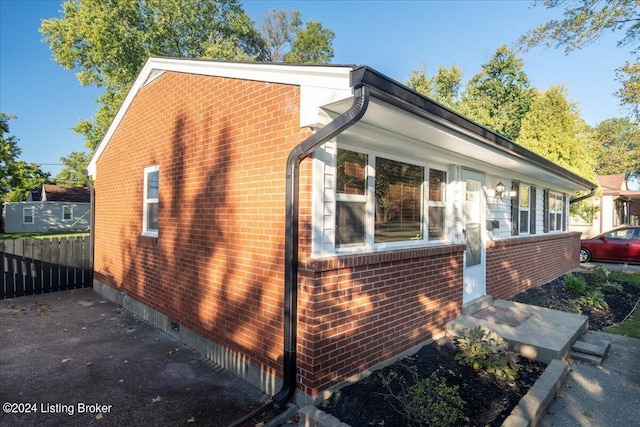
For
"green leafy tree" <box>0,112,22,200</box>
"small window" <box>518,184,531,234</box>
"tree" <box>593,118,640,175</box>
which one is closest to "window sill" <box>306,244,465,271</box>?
"small window" <box>518,184,531,234</box>

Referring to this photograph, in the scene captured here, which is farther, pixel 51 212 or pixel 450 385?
pixel 51 212

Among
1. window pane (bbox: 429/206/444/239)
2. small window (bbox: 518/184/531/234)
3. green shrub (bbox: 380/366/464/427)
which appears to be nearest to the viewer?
green shrub (bbox: 380/366/464/427)

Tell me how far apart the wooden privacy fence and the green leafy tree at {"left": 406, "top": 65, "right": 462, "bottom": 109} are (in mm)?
25508

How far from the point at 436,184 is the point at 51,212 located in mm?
37782

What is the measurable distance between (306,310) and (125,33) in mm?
18588

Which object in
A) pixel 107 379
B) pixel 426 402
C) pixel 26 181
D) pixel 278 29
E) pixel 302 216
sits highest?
pixel 278 29

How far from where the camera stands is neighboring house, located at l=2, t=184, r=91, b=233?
98.2ft

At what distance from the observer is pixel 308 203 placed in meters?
3.16

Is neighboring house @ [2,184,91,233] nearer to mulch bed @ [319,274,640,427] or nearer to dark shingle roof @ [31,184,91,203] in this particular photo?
dark shingle roof @ [31,184,91,203]

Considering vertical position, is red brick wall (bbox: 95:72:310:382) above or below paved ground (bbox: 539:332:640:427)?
above

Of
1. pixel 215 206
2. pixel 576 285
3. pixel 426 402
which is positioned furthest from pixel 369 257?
pixel 576 285

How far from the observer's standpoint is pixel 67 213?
A: 32250mm

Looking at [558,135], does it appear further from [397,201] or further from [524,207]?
[397,201]

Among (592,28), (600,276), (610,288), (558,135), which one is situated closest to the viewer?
(610,288)
